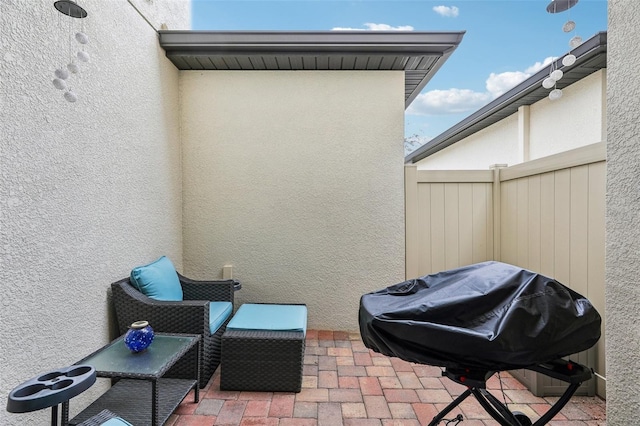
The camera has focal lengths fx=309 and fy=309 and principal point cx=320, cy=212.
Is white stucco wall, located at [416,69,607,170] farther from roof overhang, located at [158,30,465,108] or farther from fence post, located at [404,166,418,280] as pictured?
fence post, located at [404,166,418,280]

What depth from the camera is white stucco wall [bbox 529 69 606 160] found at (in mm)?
4004

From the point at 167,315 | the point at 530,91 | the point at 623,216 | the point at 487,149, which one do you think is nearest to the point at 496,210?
the point at 530,91

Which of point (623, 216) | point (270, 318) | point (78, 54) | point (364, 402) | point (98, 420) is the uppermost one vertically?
point (78, 54)

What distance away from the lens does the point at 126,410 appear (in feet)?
7.24

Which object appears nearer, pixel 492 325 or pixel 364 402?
pixel 492 325

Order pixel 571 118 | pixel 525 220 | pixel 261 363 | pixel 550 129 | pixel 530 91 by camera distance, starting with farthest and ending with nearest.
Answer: pixel 550 129 < pixel 530 91 < pixel 571 118 < pixel 525 220 < pixel 261 363

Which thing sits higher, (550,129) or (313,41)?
(313,41)

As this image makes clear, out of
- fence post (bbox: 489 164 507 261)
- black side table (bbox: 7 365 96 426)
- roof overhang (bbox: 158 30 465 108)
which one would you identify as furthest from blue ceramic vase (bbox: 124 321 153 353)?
fence post (bbox: 489 164 507 261)

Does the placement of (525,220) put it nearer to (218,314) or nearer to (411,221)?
(411,221)

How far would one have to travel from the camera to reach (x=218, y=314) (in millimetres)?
3043

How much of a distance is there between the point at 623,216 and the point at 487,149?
5.97m

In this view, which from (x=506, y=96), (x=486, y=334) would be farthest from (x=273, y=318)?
(x=506, y=96)

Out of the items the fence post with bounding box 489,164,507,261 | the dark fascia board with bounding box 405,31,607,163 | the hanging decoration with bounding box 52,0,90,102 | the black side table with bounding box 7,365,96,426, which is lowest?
the black side table with bounding box 7,365,96,426

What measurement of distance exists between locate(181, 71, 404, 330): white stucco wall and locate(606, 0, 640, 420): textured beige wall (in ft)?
7.78
